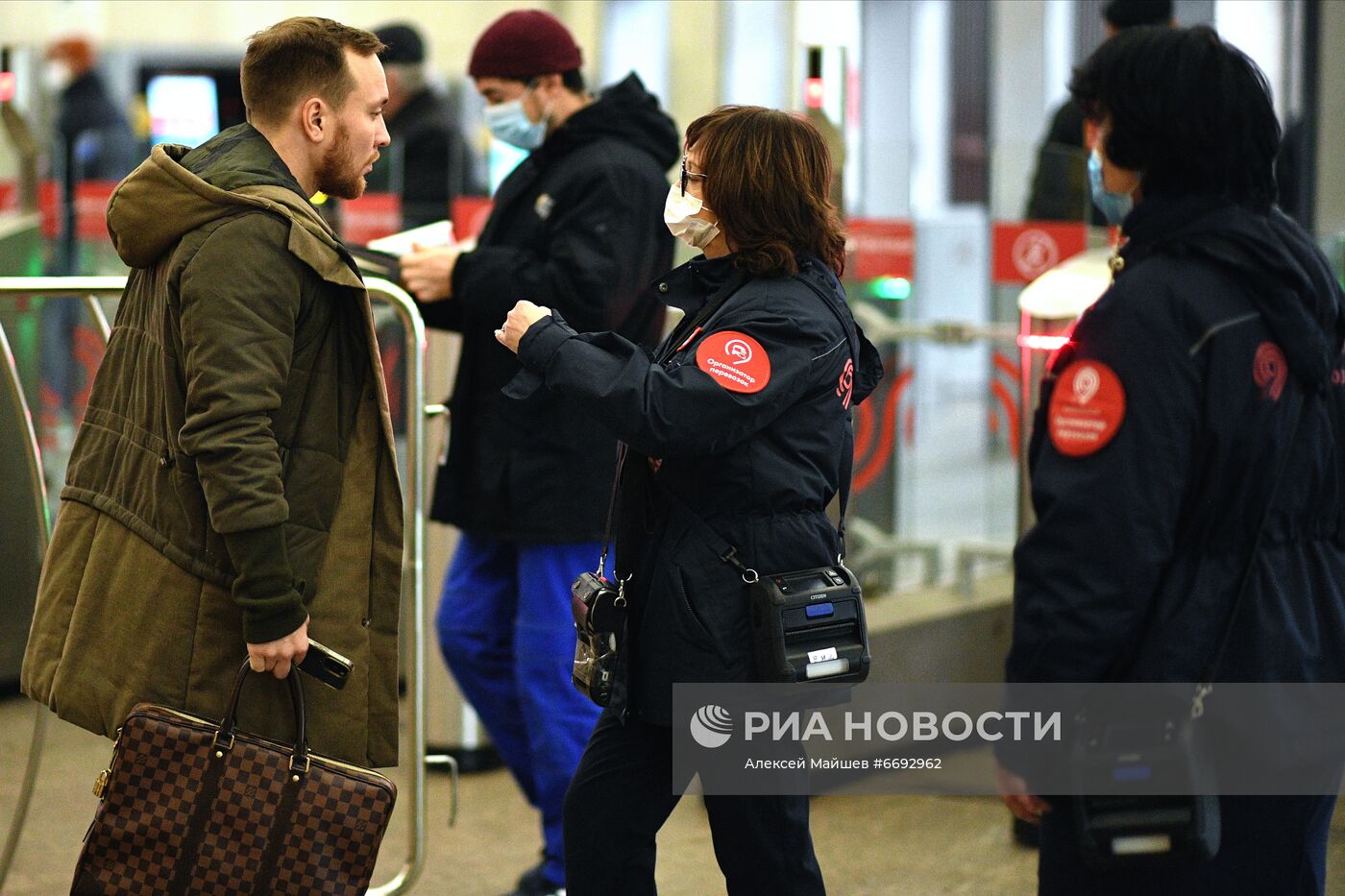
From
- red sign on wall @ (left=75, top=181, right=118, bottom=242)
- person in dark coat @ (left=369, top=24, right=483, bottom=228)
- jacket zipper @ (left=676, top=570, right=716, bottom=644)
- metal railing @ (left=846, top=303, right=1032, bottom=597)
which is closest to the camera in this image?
jacket zipper @ (left=676, top=570, right=716, bottom=644)

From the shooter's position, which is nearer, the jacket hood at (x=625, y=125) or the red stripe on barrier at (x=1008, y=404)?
the jacket hood at (x=625, y=125)

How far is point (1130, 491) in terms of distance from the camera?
1.78 meters

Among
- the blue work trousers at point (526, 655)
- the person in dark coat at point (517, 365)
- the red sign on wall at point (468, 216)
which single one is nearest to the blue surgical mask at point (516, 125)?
the person in dark coat at point (517, 365)

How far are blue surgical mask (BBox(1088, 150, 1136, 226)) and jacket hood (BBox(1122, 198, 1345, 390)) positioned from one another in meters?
0.06

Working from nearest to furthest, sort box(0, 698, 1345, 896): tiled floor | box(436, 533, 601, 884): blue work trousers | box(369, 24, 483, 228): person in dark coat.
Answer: box(436, 533, 601, 884): blue work trousers < box(0, 698, 1345, 896): tiled floor < box(369, 24, 483, 228): person in dark coat

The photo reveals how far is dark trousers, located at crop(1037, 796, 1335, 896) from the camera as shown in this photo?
1881mm

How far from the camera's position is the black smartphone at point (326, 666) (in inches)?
89.3

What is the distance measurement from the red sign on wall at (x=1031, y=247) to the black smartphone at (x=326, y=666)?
9.99ft

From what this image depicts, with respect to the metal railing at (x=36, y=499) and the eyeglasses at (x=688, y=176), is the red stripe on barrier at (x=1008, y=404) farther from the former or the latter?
the metal railing at (x=36, y=499)

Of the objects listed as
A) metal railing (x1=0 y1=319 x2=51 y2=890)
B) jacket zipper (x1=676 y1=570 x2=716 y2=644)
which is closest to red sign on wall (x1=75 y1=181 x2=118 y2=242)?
metal railing (x1=0 y1=319 x2=51 y2=890)

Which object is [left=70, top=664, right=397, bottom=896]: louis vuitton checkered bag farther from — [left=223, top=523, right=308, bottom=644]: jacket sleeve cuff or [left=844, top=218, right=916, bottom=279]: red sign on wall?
[left=844, top=218, right=916, bottom=279]: red sign on wall

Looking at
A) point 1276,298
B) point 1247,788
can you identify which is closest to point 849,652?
point 1247,788

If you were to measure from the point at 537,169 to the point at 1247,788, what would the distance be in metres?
1.98

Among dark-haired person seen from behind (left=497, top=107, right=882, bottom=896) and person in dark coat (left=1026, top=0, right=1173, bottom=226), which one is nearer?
dark-haired person seen from behind (left=497, top=107, right=882, bottom=896)
